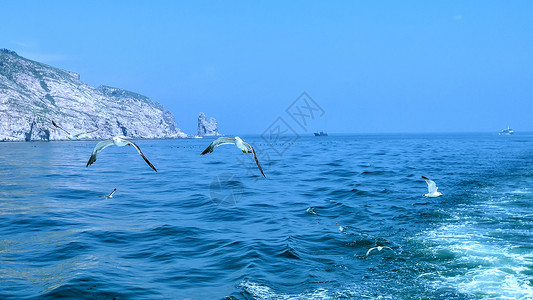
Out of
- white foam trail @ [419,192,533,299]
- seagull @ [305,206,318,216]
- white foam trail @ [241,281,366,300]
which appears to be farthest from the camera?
seagull @ [305,206,318,216]

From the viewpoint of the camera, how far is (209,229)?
15.9 m

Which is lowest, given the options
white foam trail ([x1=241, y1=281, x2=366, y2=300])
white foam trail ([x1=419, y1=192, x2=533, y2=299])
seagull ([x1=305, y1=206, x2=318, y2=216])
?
white foam trail ([x1=419, y1=192, x2=533, y2=299])

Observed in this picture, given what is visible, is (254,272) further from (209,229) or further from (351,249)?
(209,229)

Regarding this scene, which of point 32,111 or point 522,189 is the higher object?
point 32,111

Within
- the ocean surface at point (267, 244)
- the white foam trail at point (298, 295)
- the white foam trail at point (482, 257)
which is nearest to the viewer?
the white foam trail at point (298, 295)

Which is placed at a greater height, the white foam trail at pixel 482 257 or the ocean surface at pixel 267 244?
the ocean surface at pixel 267 244

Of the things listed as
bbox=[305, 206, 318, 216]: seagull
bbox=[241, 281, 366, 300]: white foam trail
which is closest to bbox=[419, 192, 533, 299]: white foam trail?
bbox=[241, 281, 366, 300]: white foam trail

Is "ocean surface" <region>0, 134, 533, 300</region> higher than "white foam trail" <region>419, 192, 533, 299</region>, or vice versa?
"ocean surface" <region>0, 134, 533, 300</region>

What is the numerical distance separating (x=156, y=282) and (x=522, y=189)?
85.4 feet

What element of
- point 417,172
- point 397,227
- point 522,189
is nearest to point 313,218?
point 397,227

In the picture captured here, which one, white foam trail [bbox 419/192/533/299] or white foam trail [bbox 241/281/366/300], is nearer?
white foam trail [bbox 241/281/366/300]

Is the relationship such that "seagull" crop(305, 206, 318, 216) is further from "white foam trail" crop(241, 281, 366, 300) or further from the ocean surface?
"white foam trail" crop(241, 281, 366, 300)

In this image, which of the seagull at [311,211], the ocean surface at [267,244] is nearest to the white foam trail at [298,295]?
the ocean surface at [267,244]

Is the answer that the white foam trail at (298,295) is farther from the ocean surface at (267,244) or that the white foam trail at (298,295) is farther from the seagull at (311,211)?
the seagull at (311,211)
